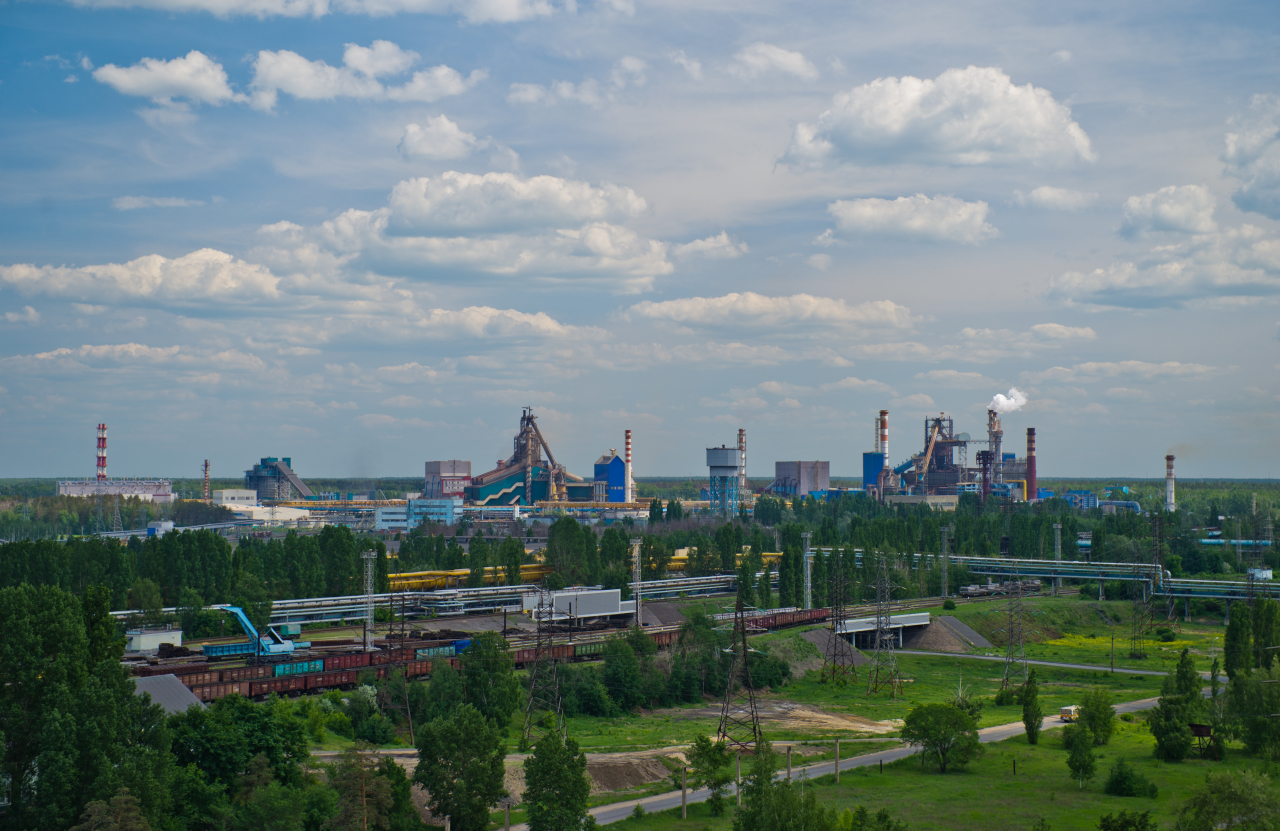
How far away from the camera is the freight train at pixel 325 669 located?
65625 mm

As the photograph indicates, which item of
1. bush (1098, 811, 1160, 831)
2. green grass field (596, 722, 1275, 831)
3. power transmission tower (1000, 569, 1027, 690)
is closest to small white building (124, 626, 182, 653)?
green grass field (596, 722, 1275, 831)

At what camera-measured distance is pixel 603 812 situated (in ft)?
157

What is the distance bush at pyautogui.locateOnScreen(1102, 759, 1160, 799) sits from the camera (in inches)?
2028

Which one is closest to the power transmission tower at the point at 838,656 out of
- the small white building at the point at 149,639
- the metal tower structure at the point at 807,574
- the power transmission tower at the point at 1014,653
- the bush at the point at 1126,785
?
the power transmission tower at the point at 1014,653

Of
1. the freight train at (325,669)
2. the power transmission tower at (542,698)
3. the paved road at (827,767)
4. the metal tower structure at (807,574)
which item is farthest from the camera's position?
the metal tower structure at (807,574)

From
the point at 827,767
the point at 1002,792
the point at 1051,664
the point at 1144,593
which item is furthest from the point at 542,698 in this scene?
the point at 1144,593

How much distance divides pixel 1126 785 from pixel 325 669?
50831 mm

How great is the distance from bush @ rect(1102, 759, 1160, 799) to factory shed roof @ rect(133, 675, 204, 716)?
44.8m

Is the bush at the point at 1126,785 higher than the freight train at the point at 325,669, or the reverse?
the freight train at the point at 325,669

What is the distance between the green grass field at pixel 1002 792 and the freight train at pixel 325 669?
21.1 m

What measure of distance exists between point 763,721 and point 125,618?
2163 inches

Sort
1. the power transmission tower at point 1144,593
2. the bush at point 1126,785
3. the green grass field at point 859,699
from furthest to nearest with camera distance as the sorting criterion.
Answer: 1. the power transmission tower at point 1144,593
2. the green grass field at point 859,699
3. the bush at point 1126,785

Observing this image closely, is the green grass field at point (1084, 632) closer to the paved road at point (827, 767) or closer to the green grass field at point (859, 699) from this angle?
the green grass field at point (859, 699)

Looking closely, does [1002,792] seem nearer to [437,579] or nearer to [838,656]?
[838,656]
